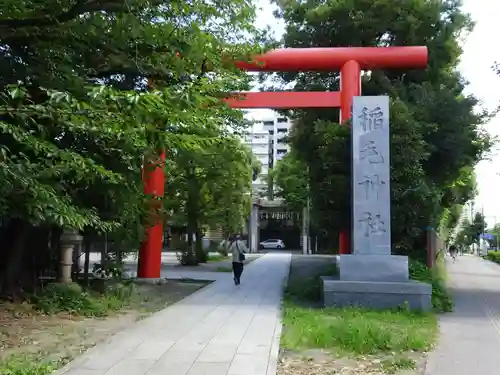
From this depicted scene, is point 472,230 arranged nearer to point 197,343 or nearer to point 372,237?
point 372,237

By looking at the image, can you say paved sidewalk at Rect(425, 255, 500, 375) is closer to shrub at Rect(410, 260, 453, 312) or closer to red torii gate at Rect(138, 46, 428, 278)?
shrub at Rect(410, 260, 453, 312)

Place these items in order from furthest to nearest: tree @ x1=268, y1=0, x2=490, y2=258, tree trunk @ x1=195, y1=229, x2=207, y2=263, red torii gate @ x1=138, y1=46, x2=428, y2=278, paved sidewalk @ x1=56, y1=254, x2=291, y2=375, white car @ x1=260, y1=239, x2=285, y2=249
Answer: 1. white car @ x1=260, y1=239, x2=285, y2=249
2. tree trunk @ x1=195, y1=229, x2=207, y2=263
3. red torii gate @ x1=138, y1=46, x2=428, y2=278
4. tree @ x1=268, y1=0, x2=490, y2=258
5. paved sidewalk @ x1=56, y1=254, x2=291, y2=375

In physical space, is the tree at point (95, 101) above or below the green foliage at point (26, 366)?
above

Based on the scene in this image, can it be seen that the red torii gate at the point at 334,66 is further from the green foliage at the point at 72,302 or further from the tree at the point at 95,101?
the green foliage at the point at 72,302

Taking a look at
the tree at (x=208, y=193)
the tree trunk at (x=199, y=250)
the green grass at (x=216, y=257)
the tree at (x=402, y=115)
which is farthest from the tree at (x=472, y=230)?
the tree at (x=402, y=115)

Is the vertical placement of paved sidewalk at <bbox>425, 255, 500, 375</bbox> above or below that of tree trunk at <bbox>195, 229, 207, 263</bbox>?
below

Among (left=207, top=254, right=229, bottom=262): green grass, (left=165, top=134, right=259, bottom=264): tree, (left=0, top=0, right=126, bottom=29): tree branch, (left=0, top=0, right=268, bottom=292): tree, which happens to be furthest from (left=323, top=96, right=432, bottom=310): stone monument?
(left=207, top=254, right=229, bottom=262): green grass

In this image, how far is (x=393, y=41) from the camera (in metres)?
17.2

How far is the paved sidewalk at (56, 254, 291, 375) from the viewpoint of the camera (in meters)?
6.01

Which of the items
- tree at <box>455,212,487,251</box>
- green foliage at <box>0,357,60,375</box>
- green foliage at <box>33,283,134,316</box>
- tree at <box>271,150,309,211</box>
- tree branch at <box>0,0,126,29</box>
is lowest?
green foliage at <box>0,357,60,375</box>

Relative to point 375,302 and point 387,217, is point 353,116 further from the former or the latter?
point 375,302

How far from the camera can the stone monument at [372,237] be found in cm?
1080

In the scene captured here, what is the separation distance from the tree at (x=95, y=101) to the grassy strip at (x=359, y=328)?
3.22m

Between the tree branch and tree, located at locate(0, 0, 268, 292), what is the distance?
0.05 ft
